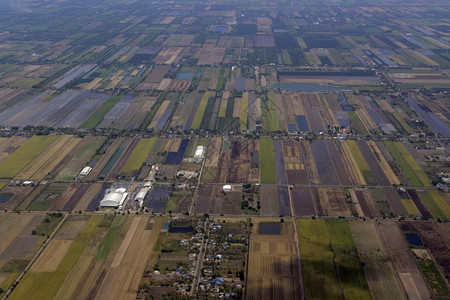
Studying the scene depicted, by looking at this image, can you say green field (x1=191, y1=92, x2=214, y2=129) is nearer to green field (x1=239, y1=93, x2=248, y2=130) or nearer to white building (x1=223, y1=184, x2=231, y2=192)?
green field (x1=239, y1=93, x2=248, y2=130)

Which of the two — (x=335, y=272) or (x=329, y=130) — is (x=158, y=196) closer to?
(x=335, y=272)

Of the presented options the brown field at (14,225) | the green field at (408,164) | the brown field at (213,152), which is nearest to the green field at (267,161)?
the brown field at (213,152)

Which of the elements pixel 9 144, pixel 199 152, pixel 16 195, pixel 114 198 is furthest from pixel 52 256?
pixel 9 144

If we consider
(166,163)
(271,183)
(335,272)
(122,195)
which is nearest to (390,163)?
(271,183)

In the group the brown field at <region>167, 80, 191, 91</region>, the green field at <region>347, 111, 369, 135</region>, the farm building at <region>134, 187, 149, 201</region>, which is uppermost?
the brown field at <region>167, 80, 191, 91</region>

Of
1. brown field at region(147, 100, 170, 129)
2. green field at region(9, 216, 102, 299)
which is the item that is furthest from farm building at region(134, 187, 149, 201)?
brown field at region(147, 100, 170, 129)

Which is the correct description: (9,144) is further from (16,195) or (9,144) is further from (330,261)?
(330,261)

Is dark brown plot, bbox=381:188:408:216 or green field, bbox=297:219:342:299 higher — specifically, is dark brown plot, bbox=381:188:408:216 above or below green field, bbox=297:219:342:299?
above
